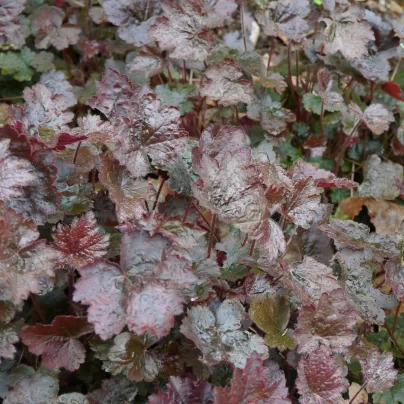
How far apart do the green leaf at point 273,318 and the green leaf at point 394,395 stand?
1.35ft

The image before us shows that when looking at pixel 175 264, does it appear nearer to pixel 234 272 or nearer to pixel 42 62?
pixel 234 272

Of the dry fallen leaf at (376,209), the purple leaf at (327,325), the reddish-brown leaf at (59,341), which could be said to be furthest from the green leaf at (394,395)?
the reddish-brown leaf at (59,341)

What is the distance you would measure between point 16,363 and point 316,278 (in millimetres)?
753

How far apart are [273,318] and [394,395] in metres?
0.46

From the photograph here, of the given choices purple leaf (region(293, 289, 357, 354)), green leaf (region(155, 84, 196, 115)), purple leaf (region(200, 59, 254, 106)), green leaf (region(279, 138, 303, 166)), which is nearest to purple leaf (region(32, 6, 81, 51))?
green leaf (region(155, 84, 196, 115))

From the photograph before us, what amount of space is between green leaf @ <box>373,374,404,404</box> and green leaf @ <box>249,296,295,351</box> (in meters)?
0.41

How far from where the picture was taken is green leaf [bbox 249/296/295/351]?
1268mm

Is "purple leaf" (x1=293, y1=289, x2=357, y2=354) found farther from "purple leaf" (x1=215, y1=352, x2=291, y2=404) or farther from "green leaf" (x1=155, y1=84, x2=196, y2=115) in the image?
"green leaf" (x1=155, y1=84, x2=196, y2=115)

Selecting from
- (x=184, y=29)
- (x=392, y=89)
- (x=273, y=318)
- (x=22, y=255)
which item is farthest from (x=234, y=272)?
(x=392, y=89)

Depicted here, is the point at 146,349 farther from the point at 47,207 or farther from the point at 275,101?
the point at 275,101

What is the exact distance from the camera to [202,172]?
120 cm

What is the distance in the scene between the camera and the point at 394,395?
1.51 m

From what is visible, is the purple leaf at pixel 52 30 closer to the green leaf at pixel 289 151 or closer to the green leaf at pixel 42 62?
the green leaf at pixel 42 62

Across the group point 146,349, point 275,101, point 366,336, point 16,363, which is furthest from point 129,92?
point 366,336
